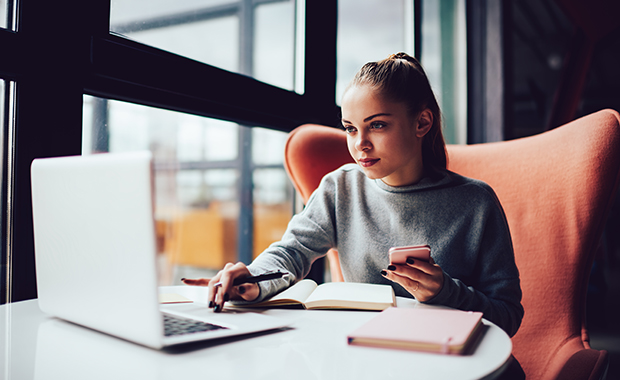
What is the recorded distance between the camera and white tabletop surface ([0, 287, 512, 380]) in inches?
17.3

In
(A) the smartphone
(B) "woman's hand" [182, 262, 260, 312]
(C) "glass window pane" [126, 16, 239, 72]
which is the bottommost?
(B) "woman's hand" [182, 262, 260, 312]

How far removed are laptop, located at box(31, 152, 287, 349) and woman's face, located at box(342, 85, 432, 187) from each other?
441mm

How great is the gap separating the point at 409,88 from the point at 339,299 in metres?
0.51

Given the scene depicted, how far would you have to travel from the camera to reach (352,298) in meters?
0.73

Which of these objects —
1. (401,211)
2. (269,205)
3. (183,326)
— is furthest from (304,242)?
(269,205)

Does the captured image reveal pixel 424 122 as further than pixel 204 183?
No

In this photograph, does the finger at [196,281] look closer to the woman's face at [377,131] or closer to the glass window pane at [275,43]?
the woman's face at [377,131]

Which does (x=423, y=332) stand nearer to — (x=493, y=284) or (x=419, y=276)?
(x=419, y=276)

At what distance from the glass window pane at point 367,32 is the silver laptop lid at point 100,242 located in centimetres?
127

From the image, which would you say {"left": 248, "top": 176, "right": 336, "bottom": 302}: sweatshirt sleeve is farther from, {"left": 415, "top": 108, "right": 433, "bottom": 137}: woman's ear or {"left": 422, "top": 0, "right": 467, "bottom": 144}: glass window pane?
{"left": 422, "top": 0, "right": 467, "bottom": 144}: glass window pane

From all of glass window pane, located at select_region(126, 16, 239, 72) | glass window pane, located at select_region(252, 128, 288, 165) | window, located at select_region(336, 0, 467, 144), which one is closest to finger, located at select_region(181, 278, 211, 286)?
glass window pane, located at select_region(126, 16, 239, 72)

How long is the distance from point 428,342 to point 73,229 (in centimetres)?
45

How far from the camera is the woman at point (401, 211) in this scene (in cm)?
91

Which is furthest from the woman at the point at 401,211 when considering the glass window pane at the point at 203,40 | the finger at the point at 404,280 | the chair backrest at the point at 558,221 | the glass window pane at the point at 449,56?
the glass window pane at the point at 449,56
